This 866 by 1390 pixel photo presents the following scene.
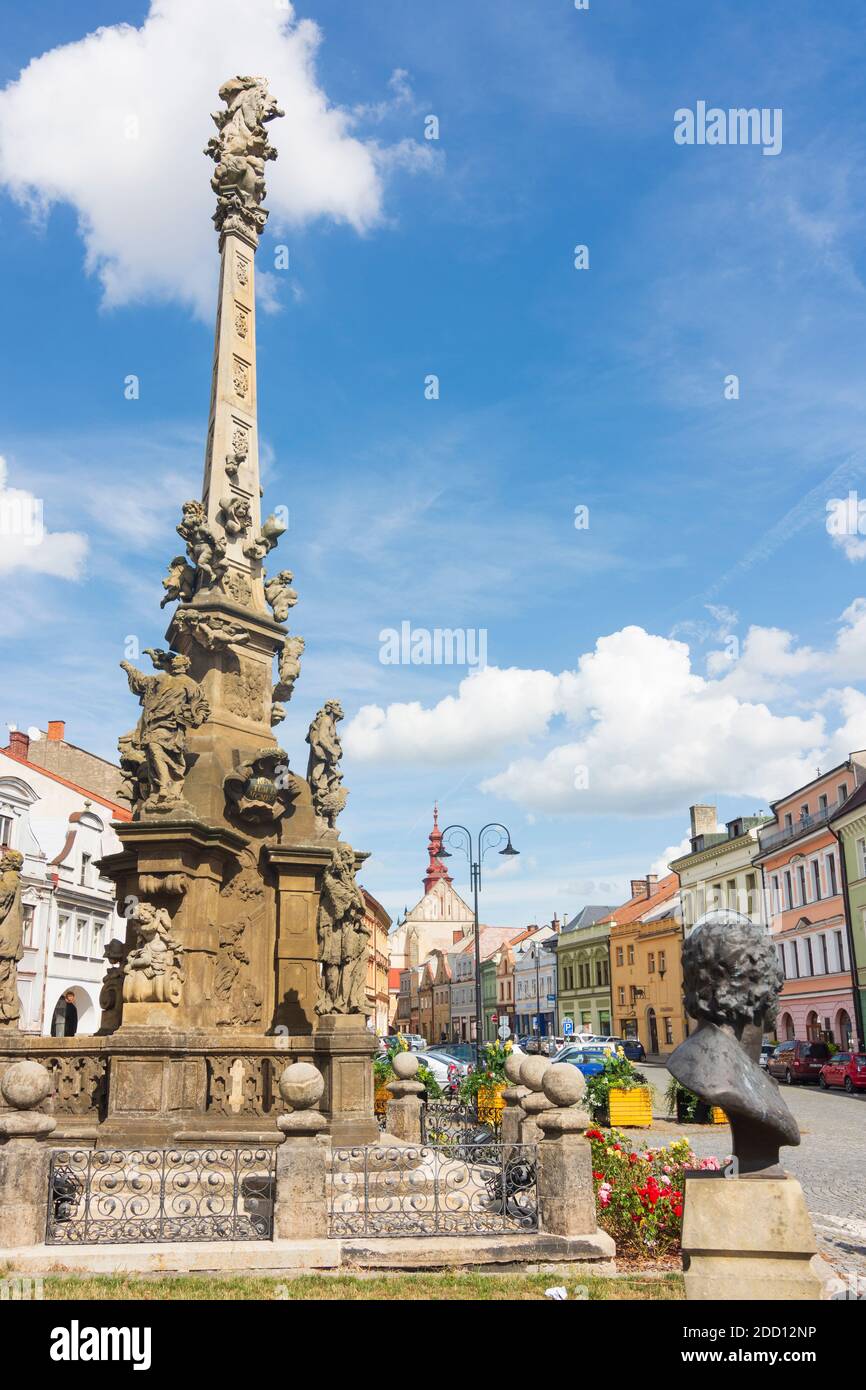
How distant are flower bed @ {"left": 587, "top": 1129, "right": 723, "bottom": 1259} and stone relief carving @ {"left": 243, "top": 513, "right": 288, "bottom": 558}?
8150mm

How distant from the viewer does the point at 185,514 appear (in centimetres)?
1379

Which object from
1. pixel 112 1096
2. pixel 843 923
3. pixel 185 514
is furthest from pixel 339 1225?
pixel 843 923

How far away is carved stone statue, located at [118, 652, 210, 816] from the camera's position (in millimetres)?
11531

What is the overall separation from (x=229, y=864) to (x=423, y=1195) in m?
4.03

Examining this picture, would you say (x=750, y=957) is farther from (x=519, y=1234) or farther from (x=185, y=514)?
(x=185, y=514)

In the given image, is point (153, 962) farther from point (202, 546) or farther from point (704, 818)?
point (704, 818)

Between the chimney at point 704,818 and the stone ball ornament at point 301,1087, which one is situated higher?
the chimney at point 704,818

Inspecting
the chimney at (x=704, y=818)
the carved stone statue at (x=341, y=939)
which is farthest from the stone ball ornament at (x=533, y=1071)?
the chimney at (x=704, y=818)

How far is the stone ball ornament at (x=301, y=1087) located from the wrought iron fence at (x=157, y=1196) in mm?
539

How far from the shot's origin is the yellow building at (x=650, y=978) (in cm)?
6444

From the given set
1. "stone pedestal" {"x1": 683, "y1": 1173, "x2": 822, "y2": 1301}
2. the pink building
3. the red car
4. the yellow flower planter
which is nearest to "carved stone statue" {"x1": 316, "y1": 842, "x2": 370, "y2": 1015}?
the yellow flower planter

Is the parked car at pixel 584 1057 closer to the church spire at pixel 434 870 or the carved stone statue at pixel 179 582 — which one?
the carved stone statue at pixel 179 582
